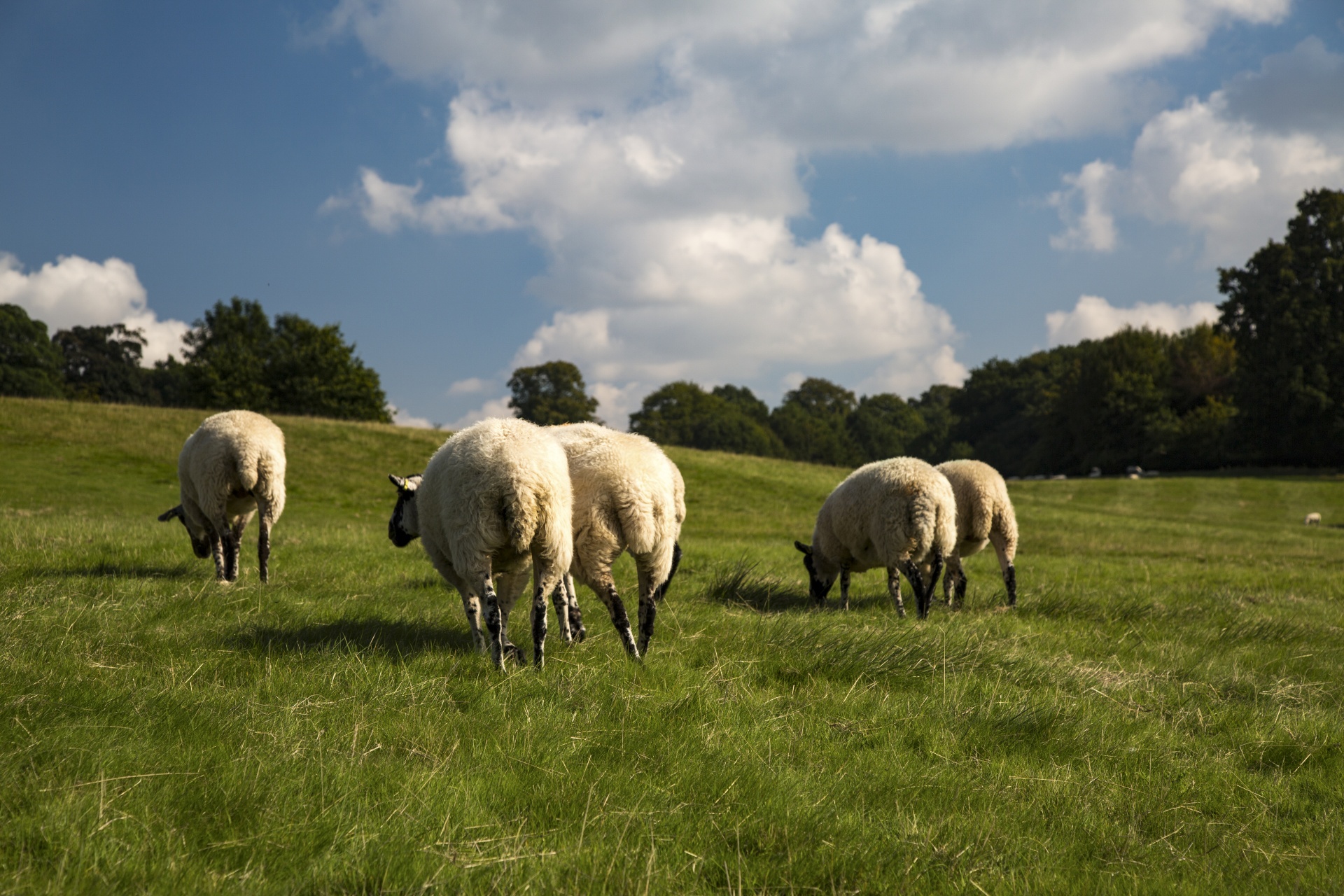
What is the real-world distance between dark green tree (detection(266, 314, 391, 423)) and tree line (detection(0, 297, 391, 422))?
7 cm

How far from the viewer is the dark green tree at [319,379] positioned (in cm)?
7212

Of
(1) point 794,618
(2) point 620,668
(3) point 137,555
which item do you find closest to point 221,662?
(2) point 620,668

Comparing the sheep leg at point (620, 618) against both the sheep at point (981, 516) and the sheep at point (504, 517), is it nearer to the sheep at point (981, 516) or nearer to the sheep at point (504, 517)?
the sheep at point (504, 517)

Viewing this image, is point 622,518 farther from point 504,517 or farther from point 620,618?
point 504,517

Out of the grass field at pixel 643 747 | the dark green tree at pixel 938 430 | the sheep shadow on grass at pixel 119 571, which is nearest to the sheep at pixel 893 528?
the grass field at pixel 643 747

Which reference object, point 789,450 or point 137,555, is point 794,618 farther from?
point 789,450

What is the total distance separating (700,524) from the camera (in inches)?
1166

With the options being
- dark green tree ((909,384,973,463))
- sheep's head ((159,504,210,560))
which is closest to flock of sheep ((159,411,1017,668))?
sheep's head ((159,504,210,560))

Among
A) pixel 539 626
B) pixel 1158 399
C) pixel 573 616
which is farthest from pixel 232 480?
pixel 1158 399

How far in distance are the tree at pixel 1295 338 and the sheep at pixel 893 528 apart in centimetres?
6276

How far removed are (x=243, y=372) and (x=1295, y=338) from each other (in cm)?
8793

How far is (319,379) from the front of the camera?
239 ft

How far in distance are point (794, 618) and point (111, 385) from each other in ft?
366

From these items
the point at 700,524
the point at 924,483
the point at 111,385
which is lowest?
the point at 700,524
